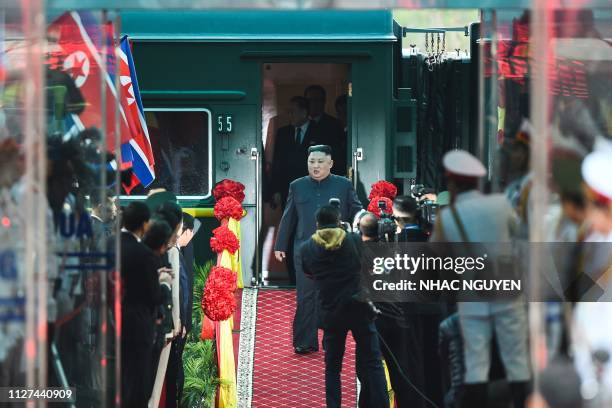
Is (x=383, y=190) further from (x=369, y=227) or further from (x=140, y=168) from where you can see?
(x=369, y=227)

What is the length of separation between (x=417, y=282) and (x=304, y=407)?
109 inches

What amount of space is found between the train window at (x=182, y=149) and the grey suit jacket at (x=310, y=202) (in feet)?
5.38

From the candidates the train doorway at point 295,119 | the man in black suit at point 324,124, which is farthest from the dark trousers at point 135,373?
the man in black suit at point 324,124

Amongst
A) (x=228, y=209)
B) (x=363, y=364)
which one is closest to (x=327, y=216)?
(x=363, y=364)

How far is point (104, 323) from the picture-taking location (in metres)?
5.98

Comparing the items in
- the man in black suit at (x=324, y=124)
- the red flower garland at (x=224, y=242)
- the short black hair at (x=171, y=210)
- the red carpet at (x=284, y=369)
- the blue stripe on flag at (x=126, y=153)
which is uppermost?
the man in black suit at (x=324, y=124)

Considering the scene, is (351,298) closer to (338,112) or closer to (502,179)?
(502,179)

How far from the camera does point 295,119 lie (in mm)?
12203

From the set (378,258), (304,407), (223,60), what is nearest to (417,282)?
(378,258)

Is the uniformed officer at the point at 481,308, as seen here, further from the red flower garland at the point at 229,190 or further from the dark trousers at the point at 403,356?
the red flower garland at the point at 229,190

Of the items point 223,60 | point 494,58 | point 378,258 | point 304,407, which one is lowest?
point 304,407

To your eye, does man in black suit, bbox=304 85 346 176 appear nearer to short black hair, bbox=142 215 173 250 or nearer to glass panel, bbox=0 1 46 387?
short black hair, bbox=142 215 173 250

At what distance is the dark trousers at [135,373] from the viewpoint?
7609 mm

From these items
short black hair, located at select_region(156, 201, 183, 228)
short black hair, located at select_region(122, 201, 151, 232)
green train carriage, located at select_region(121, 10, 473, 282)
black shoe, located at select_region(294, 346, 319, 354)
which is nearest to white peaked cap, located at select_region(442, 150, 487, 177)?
short black hair, located at select_region(122, 201, 151, 232)
